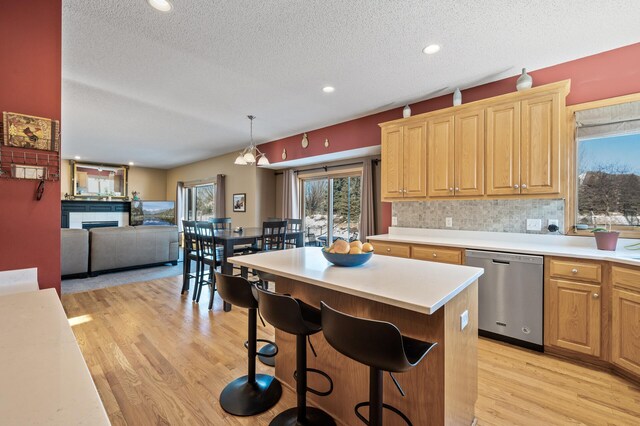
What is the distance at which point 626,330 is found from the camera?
83.5 inches

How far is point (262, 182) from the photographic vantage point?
6.32m

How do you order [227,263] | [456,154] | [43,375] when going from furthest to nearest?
[227,263] < [456,154] < [43,375]

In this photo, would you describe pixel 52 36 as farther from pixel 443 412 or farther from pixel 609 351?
pixel 609 351

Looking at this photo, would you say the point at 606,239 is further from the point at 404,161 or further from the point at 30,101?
the point at 30,101

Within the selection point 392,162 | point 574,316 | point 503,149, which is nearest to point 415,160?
point 392,162

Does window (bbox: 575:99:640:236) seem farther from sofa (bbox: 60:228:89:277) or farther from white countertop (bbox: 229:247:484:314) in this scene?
sofa (bbox: 60:228:89:277)

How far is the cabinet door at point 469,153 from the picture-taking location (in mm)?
3045

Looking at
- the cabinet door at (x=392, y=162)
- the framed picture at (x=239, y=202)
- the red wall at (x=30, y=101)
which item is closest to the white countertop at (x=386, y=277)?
the red wall at (x=30, y=101)

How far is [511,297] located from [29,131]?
358cm

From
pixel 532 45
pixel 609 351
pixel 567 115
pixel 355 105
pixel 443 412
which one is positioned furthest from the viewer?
pixel 355 105

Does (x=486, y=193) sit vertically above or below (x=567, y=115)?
below

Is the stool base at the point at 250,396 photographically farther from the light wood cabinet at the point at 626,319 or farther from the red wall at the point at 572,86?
the red wall at the point at 572,86

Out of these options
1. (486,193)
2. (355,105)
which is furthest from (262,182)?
(486,193)

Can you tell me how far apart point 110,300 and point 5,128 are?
3.22 metres
